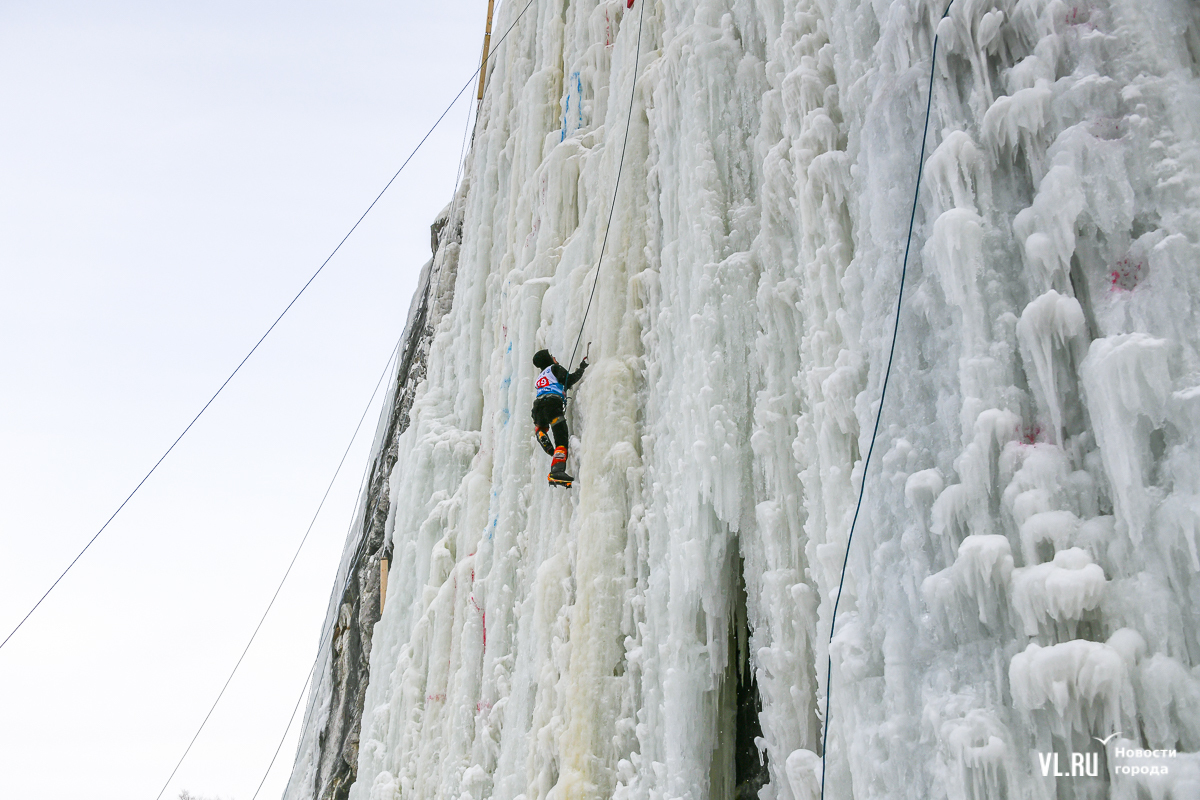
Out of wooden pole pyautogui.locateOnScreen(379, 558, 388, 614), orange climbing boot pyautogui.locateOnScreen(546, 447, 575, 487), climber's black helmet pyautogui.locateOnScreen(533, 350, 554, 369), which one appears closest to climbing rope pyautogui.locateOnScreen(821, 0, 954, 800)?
orange climbing boot pyautogui.locateOnScreen(546, 447, 575, 487)

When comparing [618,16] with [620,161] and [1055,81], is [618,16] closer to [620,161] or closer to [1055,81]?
[620,161]

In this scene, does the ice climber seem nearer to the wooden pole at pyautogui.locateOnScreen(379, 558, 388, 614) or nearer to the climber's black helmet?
the climber's black helmet

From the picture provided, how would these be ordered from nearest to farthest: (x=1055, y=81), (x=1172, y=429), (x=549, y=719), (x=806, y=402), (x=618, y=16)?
(x=1172, y=429) → (x=1055, y=81) → (x=806, y=402) → (x=549, y=719) → (x=618, y=16)

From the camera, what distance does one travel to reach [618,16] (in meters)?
6.83

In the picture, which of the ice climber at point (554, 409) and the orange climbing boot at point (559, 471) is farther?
the ice climber at point (554, 409)

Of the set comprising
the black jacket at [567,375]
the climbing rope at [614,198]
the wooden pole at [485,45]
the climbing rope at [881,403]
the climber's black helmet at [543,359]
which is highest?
the wooden pole at [485,45]

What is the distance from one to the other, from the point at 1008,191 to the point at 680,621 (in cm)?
228

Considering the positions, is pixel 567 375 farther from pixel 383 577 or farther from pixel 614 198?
pixel 383 577

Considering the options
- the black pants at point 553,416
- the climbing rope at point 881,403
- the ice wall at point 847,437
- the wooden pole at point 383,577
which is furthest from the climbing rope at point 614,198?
the wooden pole at point 383,577

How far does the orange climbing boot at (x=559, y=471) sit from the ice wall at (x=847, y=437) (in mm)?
137

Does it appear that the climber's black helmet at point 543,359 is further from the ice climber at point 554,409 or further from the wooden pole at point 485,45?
the wooden pole at point 485,45

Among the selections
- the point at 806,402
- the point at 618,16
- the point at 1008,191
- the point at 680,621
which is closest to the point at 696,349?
the point at 806,402

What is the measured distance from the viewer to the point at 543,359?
5.65 m

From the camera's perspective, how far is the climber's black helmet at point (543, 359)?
18.5 feet
